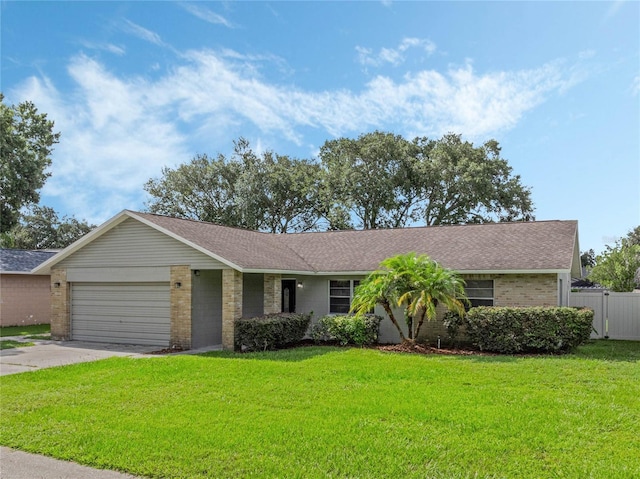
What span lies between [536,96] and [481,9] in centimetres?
414

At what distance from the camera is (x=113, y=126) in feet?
53.0

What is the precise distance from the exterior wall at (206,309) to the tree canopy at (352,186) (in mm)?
19133

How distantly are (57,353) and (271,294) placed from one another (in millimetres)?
6170

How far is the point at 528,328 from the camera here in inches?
506

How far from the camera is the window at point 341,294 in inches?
661

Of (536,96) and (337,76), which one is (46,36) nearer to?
(337,76)

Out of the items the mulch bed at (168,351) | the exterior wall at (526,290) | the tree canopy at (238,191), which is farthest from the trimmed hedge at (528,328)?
the tree canopy at (238,191)

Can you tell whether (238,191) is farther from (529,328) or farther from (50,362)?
(529,328)

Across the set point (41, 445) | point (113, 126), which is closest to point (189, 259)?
point (113, 126)

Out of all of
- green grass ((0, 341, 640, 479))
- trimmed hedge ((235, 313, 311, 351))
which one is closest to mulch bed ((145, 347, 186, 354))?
trimmed hedge ((235, 313, 311, 351))

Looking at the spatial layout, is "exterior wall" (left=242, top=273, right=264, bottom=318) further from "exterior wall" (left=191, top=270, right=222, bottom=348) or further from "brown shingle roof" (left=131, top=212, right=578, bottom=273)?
"exterior wall" (left=191, top=270, right=222, bottom=348)

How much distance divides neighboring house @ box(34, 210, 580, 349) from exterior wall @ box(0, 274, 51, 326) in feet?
27.2

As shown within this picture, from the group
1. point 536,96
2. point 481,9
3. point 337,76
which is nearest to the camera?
point 481,9

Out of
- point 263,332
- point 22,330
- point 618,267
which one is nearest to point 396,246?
point 263,332
